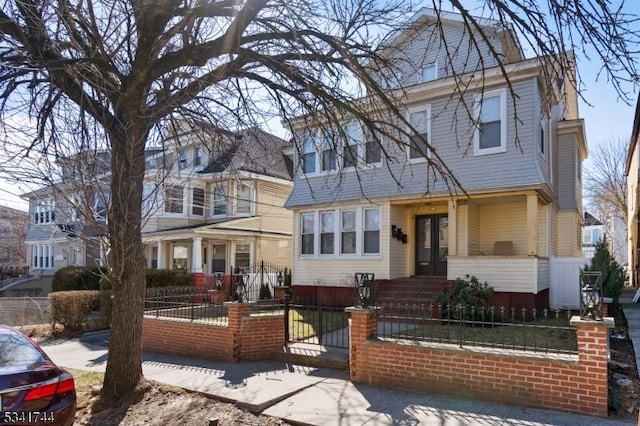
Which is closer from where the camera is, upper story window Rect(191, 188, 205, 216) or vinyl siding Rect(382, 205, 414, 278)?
vinyl siding Rect(382, 205, 414, 278)

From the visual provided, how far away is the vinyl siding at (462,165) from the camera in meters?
12.6

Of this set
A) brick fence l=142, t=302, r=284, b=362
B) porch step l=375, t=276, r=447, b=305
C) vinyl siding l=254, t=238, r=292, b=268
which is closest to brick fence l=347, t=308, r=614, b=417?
brick fence l=142, t=302, r=284, b=362

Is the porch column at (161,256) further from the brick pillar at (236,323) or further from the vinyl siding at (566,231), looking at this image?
the vinyl siding at (566,231)

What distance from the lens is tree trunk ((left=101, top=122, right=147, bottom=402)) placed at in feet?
22.8

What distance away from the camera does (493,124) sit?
43.5 ft

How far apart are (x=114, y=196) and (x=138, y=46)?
219 centimetres

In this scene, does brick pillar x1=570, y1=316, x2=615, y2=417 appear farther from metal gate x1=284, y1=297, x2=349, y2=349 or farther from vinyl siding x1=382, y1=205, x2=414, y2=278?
vinyl siding x1=382, y1=205, x2=414, y2=278

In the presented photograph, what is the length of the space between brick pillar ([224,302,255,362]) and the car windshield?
3709 mm

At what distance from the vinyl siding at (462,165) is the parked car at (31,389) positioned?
6.94 meters

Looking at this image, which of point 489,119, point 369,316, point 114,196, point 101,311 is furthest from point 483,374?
point 101,311

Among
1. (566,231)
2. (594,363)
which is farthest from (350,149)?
(566,231)

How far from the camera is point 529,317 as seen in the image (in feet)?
40.2

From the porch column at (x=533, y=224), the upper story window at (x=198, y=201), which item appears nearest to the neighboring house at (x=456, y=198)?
the porch column at (x=533, y=224)

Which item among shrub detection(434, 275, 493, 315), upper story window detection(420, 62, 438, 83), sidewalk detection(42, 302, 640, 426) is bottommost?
sidewalk detection(42, 302, 640, 426)
